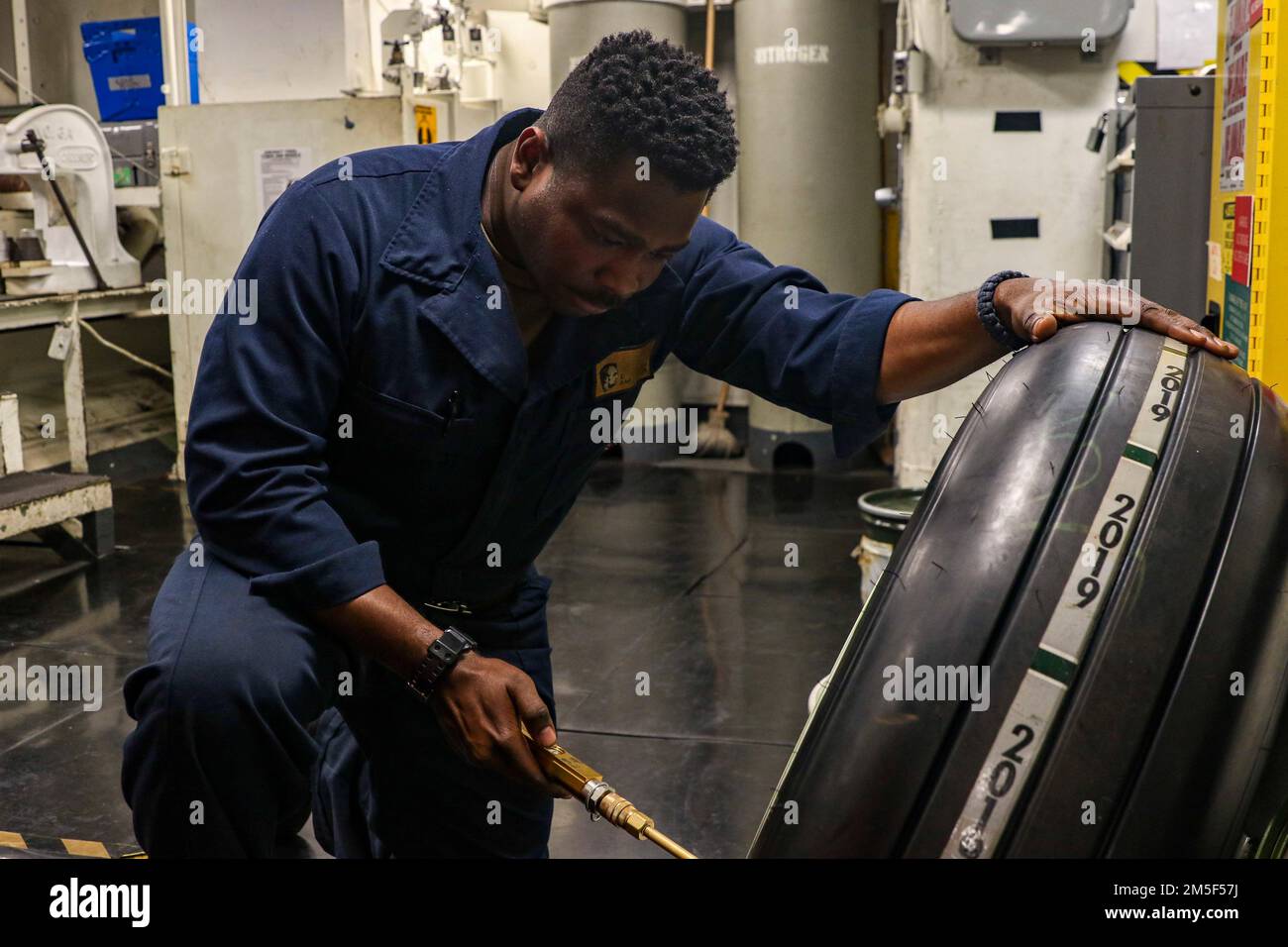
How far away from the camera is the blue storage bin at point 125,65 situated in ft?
20.1

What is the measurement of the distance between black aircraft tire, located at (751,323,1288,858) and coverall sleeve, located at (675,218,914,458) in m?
0.40

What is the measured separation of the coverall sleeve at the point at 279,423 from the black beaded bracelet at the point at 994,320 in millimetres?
736

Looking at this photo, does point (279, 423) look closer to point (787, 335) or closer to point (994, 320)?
point (787, 335)

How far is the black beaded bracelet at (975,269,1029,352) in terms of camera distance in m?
1.42

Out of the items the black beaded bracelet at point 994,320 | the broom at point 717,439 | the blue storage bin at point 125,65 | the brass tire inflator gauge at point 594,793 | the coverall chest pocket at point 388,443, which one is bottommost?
the broom at point 717,439

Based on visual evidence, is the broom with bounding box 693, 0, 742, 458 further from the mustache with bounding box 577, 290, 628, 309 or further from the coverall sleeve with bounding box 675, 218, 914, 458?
the mustache with bounding box 577, 290, 628, 309

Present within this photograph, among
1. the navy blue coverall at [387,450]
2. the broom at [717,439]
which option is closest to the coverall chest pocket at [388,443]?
the navy blue coverall at [387,450]

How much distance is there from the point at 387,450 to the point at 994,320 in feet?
2.49

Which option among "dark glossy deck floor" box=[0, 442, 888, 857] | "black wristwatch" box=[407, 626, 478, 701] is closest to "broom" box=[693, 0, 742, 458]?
"dark glossy deck floor" box=[0, 442, 888, 857]

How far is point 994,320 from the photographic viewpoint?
143 cm

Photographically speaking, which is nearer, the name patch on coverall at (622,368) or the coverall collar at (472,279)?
the coverall collar at (472,279)

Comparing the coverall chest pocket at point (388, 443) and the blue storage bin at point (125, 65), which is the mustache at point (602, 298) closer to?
the coverall chest pocket at point (388, 443)
